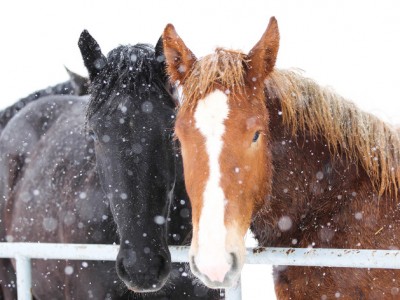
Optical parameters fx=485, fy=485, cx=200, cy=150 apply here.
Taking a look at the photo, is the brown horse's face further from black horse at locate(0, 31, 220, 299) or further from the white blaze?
black horse at locate(0, 31, 220, 299)

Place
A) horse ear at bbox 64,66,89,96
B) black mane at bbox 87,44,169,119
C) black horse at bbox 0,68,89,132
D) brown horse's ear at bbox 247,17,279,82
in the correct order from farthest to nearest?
1. black horse at bbox 0,68,89,132
2. horse ear at bbox 64,66,89,96
3. black mane at bbox 87,44,169,119
4. brown horse's ear at bbox 247,17,279,82

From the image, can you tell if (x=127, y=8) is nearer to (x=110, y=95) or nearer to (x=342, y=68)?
(x=342, y=68)

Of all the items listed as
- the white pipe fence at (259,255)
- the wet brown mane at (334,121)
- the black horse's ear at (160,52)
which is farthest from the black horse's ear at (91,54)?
the white pipe fence at (259,255)

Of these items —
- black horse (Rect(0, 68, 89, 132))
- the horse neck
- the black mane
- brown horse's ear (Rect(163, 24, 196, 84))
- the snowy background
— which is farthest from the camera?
the snowy background

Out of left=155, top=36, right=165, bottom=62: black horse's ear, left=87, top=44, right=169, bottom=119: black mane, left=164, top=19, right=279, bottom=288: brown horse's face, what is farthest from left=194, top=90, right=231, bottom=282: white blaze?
left=155, top=36, right=165, bottom=62: black horse's ear

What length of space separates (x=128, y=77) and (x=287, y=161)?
119 cm

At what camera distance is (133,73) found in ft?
10.7

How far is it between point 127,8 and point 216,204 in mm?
73687

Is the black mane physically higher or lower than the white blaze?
higher

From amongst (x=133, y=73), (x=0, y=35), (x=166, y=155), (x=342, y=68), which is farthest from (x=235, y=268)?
(x=0, y=35)

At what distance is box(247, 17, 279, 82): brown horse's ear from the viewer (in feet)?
9.15

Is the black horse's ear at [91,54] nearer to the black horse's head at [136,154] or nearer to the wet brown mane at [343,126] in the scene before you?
the black horse's head at [136,154]

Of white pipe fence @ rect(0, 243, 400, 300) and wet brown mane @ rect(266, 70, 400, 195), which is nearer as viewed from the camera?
→ white pipe fence @ rect(0, 243, 400, 300)

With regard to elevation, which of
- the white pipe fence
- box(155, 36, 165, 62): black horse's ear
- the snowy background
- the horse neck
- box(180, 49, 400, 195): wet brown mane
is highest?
box(155, 36, 165, 62): black horse's ear
